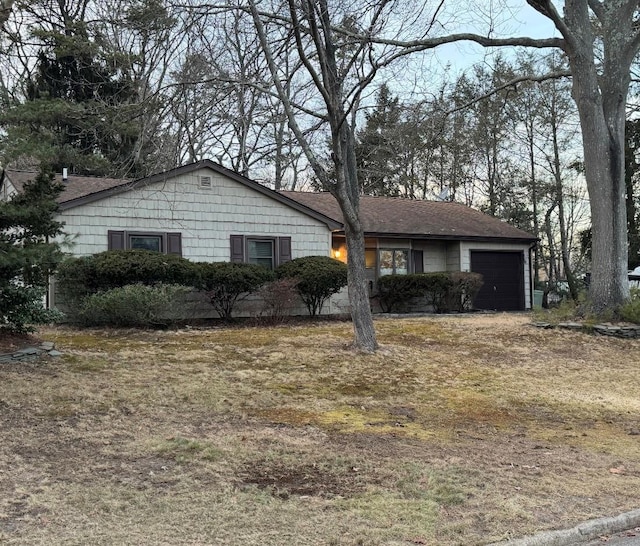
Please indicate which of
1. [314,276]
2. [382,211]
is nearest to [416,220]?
[382,211]

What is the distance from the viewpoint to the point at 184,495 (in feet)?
14.1

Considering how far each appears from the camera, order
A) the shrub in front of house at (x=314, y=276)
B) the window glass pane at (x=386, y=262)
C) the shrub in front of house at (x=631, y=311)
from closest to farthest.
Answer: the shrub in front of house at (x=631, y=311), the shrub in front of house at (x=314, y=276), the window glass pane at (x=386, y=262)

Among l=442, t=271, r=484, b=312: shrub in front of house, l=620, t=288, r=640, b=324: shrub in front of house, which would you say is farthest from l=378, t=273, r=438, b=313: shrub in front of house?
l=620, t=288, r=640, b=324: shrub in front of house

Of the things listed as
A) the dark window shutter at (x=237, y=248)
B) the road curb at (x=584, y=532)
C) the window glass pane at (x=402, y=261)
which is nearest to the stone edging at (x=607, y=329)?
the window glass pane at (x=402, y=261)

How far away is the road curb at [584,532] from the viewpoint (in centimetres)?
372

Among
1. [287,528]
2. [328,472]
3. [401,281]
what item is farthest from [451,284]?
[287,528]

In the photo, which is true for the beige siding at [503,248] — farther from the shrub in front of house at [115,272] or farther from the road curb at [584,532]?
the road curb at [584,532]

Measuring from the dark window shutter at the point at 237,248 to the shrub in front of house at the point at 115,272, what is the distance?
2313 mm

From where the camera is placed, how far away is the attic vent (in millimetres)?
15328

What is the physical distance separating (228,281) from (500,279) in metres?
11.0

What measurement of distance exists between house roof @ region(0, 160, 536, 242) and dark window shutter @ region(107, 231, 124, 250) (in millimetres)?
865

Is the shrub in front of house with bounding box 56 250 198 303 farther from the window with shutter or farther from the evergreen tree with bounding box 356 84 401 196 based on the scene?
the evergreen tree with bounding box 356 84 401 196

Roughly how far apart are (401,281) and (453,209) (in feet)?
21.5

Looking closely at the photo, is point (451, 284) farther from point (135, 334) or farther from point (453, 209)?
point (135, 334)
